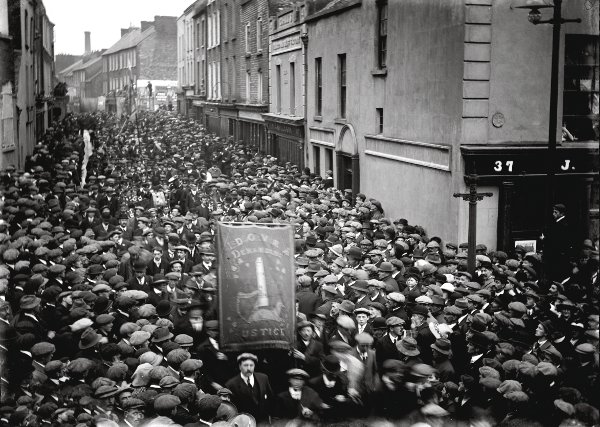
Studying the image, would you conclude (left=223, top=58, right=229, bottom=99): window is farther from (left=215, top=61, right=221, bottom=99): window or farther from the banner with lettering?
the banner with lettering

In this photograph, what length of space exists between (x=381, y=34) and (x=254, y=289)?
44.6ft

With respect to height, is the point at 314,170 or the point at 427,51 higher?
the point at 427,51

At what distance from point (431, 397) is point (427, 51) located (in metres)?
11.5

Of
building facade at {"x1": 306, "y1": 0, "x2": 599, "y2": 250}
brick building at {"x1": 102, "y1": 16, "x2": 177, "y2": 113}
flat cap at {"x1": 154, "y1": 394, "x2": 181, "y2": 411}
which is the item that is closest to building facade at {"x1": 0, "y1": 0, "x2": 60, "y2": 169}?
building facade at {"x1": 306, "y1": 0, "x2": 599, "y2": 250}

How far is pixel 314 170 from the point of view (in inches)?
1089

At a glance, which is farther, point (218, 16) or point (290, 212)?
point (218, 16)

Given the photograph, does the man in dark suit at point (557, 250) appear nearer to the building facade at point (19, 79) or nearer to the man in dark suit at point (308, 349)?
the man in dark suit at point (308, 349)

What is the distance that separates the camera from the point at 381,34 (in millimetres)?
20578

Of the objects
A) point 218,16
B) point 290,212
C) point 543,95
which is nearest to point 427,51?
point 543,95

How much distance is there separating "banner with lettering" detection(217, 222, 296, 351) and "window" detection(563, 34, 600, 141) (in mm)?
9609

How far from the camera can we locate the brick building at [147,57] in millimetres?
51812

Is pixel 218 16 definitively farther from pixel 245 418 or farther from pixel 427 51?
pixel 245 418

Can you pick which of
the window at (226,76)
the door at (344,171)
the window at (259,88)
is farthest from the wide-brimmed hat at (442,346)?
the window at (226,76)

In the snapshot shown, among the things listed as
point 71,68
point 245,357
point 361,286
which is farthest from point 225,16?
point 245,357
